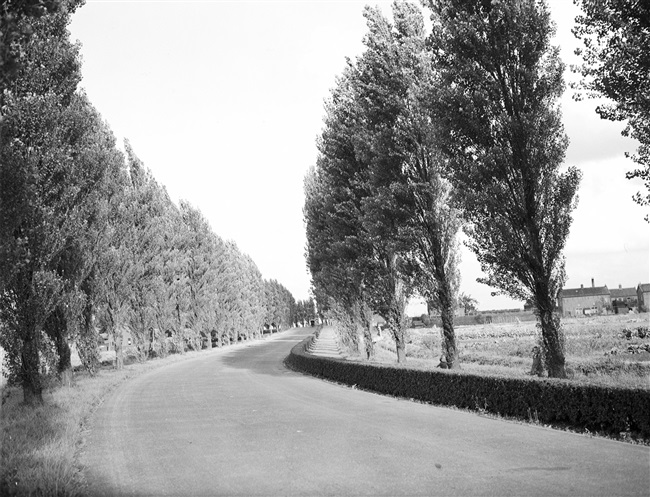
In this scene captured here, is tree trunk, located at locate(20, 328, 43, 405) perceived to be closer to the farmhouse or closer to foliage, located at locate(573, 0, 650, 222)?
foliage, located at locate(573, 0, 650, 222)

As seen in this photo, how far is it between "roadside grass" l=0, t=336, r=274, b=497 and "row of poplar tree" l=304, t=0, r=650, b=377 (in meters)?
10.7

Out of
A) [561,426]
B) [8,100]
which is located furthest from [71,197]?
[561,426]

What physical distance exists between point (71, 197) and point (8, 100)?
11.1 ft

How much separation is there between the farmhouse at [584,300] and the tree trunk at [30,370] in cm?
11650

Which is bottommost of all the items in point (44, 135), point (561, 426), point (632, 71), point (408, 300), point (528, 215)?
point (561, 426)

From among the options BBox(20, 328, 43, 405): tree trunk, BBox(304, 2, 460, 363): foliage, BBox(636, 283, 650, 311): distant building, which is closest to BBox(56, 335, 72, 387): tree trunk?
BBox(20, 328, 43, 405): tree trunk

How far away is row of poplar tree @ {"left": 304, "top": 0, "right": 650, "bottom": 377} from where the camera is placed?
1395cm

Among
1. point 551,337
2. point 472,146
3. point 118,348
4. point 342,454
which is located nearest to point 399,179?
point 472,146

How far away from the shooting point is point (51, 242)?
16.0 m

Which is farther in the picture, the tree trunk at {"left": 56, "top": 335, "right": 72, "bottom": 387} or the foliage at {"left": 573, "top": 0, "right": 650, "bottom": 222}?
the tree trunk at {"left": 56, "top": 335, "right": 72, "bottom": 387}

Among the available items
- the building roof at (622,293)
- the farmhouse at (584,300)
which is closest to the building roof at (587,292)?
the farmhouse at (584,300)

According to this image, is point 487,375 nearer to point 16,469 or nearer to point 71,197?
point 16,469

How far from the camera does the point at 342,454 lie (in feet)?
29.7

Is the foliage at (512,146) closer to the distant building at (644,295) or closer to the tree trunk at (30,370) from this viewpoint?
the tree trunk at (30,370)
